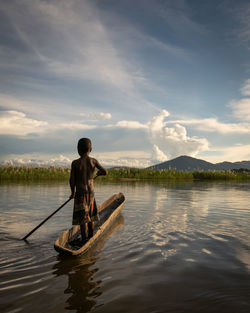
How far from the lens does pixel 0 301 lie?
2994 mm

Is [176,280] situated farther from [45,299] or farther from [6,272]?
[6,272]

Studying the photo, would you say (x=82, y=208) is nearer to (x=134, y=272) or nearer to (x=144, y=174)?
(x=134, y=272)

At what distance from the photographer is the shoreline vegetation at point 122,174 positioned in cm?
2708

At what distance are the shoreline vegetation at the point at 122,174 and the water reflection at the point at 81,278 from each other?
24.6m

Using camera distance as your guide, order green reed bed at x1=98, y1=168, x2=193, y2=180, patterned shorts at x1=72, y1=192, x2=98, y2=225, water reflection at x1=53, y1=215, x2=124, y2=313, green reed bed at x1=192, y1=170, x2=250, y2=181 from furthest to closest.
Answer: green reed bed at x1=192, y1=170, x2=250, y2=181
green reed bed at x1=98, y1=168, x2=193, y2=180
patterned shorts at x1=72, y1=192, x2=98, y2=225
water reflection at x1=53, y1=215, x2=124, y2=313

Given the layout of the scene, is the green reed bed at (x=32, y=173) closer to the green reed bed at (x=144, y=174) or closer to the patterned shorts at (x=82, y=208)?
the green reed bed at (x=144, y=174)

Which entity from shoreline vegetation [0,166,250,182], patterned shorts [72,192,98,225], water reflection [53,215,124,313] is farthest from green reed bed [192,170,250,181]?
water reflection [53,215,124,313]

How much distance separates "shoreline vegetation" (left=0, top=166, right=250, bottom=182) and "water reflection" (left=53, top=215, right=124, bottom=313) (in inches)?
969

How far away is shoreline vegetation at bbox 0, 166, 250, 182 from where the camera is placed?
2708 centimetres

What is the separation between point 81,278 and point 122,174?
30.9 metres

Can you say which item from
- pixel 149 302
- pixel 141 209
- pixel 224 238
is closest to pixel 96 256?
pixel 149 302

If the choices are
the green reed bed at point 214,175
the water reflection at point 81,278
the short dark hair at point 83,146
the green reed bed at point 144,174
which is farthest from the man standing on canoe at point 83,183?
the green reed bed at point 214,175

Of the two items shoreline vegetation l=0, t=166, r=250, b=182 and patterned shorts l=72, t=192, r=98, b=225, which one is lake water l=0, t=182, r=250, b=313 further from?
shoreline vegetation l=0, t=166, r=250, b=182

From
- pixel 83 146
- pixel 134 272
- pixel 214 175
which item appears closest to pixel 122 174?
pixel 214 175
